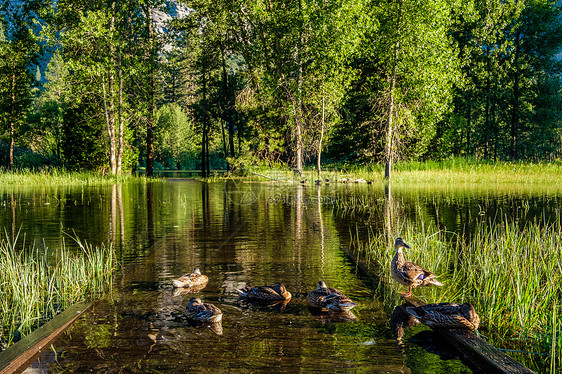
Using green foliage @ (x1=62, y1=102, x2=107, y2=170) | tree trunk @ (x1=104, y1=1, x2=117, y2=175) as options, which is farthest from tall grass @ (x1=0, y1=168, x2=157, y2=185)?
green foliage @ (x1=62, y1=102, x2=107, y2=170)

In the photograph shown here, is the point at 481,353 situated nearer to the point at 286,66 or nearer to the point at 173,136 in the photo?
the point at 286,66

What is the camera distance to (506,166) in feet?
134

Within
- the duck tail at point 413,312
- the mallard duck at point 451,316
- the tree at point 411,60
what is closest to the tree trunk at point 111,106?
the tree at point 411,60

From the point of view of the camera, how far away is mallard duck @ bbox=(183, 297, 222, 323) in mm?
6992

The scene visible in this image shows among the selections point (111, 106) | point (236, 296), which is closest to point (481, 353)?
point (236, 296)

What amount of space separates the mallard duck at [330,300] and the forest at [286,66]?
1308 inches

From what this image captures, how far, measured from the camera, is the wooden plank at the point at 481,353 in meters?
5.38

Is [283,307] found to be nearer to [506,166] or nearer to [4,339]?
[4,339]

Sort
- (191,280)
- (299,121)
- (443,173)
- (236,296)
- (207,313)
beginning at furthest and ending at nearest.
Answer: (299,121) < (443,173) < (191,280) < (236,296) < (207,313)

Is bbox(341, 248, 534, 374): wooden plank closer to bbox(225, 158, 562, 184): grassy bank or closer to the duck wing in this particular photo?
the duck wing

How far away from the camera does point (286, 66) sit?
144ft

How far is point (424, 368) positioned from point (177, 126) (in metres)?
101

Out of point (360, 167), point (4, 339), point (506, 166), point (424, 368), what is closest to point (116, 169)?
point (360, 167)

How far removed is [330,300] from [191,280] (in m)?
2.74
